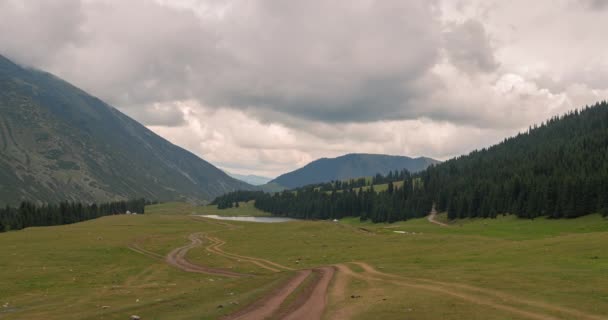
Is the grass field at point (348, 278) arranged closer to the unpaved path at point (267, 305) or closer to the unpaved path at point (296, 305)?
the unpaved path at point (296, 305)

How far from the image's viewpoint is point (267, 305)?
3162 cm

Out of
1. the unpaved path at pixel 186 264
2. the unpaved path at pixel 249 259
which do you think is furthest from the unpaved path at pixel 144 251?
the unpaved path at pixel 249 259

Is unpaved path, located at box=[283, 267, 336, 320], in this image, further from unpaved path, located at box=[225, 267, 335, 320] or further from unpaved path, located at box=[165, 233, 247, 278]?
unpaved path, located at box=[165, 233, 247, 278]

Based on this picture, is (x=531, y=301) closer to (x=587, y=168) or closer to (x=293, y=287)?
(x=293, y=287)

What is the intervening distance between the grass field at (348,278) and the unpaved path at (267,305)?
3.65 ft

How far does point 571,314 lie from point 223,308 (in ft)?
69.1

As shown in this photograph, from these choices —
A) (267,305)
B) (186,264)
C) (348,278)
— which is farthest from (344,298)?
(186,264)

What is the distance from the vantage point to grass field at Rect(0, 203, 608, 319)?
29062 millimetres

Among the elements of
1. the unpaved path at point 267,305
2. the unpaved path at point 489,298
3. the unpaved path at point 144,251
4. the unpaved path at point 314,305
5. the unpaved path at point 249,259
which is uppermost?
the unpaved path at point 489,298

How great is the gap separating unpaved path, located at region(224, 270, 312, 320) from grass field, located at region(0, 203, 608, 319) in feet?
3.65

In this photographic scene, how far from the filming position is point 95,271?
6500cm

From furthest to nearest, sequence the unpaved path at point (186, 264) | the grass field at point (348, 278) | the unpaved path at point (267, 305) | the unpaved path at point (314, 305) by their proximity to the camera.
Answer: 1. the unpaved path at point (186, 264)
2. the grass field at point (348, 278)
3. the unpaved path at point (267, 305)
4. the unpaved path at point (314, 305)

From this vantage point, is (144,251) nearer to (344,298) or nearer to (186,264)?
(186,264)

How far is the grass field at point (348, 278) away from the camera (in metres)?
29.1
